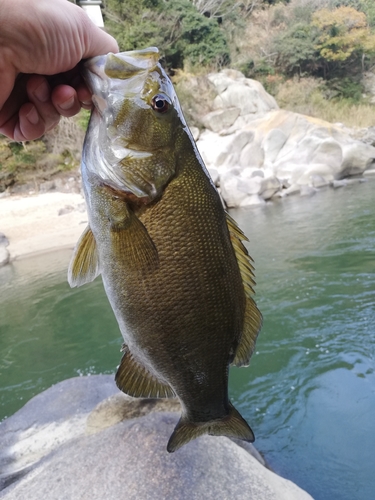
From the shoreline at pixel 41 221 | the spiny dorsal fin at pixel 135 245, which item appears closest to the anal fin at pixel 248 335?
the spiny dorsal fin at pixel 135 245

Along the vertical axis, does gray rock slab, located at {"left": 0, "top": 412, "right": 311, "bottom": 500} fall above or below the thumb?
below

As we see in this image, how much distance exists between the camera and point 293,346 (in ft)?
24.3

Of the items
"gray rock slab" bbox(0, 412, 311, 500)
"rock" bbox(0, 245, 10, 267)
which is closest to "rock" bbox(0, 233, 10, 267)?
"rock" bbox(0, 245, 10, 267)

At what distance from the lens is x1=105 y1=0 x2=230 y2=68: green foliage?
28031mm

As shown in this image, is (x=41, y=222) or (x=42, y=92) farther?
(x=41, y=222)

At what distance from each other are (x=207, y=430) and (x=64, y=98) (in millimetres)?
1649

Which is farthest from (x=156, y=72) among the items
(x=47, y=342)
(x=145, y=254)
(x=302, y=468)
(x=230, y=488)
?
(x=47, y=342)

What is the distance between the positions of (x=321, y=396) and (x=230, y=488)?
10.6ft

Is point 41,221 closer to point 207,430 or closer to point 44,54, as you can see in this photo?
point 44,54

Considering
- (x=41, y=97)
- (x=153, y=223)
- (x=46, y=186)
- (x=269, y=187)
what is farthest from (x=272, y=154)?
(x=153, y=223)

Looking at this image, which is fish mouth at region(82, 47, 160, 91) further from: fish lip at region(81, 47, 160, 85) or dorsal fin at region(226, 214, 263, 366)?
dorsal fin at region(226, 214, 263, 366)

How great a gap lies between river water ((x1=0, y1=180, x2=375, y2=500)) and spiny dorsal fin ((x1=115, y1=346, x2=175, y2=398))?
3.48 m

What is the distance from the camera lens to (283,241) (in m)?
13.6

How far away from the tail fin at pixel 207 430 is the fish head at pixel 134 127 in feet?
3.51
